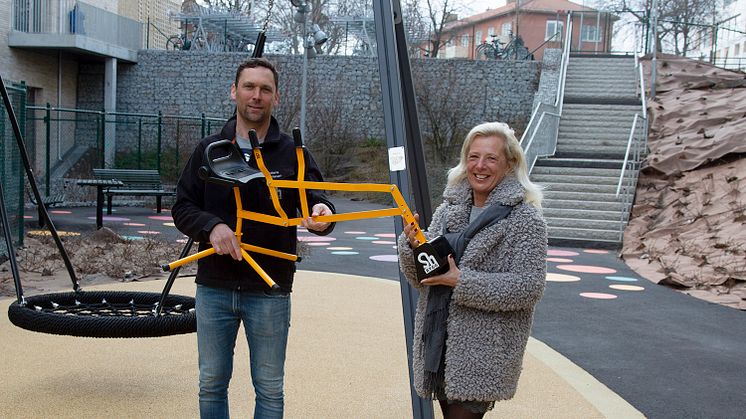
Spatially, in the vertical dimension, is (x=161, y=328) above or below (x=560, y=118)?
below

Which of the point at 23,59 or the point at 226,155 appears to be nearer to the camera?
the point at 226,155

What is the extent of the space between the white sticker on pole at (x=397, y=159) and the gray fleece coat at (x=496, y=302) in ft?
2.16

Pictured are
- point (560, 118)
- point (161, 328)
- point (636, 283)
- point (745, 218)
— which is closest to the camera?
point (161, 328)

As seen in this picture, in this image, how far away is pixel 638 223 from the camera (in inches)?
538

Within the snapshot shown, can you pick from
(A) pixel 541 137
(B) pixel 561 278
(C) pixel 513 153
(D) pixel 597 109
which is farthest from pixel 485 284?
(D) pixel 597 109

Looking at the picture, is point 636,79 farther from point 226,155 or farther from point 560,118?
point 226,155

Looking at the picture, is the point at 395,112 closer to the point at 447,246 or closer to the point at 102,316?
the point at 447,246

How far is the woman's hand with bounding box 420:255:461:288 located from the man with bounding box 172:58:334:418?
495mm

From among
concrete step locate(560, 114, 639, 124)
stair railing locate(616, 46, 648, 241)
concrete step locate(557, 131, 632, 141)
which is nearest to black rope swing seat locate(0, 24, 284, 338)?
stair railing locate(616, 46, 648, 241)

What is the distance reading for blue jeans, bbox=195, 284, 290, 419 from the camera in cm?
301

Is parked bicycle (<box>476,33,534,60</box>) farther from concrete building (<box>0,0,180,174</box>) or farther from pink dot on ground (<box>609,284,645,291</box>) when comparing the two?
pink dot on ground (<box>609,284,645,291</box>)

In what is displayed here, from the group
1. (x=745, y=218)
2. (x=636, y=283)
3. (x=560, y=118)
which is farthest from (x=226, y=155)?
(x=560, y=118)

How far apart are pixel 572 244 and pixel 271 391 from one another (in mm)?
11181

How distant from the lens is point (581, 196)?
600 inches
